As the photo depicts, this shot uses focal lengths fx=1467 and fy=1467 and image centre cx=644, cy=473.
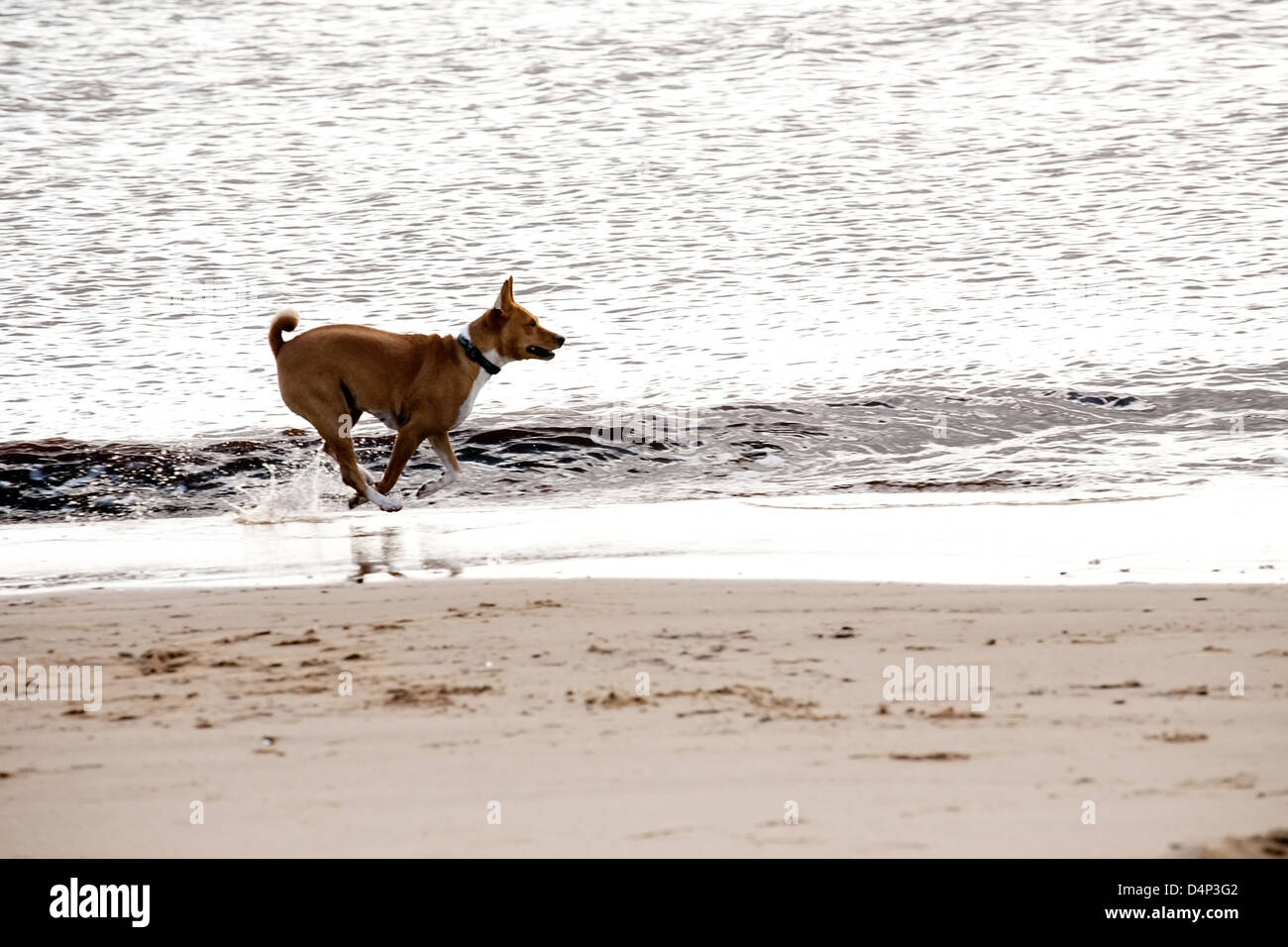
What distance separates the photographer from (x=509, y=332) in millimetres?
8672

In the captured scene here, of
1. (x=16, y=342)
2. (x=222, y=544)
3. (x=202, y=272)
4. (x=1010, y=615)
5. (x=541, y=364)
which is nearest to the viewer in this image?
(x=1010, y=615)

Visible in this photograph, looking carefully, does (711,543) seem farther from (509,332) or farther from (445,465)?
(445,465)

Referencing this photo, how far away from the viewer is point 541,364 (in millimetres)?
14055

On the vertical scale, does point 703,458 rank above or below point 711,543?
above

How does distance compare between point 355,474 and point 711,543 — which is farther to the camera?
point 355,474

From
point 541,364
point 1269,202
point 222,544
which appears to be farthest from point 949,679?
point 1269,202

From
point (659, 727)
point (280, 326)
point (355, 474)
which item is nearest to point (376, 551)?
point (355, 474)

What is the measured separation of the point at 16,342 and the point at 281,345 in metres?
7.82

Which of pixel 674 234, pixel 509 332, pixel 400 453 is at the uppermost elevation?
pixel 674 234

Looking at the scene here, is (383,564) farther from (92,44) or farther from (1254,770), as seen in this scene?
(92,44)

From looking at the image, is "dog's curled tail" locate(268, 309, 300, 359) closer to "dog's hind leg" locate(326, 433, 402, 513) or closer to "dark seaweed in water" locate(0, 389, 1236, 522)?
"dog's hind leg" locate(326, 433, 402, 513)

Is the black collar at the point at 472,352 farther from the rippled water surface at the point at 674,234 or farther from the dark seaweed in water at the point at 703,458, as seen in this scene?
the rippled water surface at the point at 674,234

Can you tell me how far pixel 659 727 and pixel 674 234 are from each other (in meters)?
15.8

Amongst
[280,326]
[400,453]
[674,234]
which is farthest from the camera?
[674,234]
